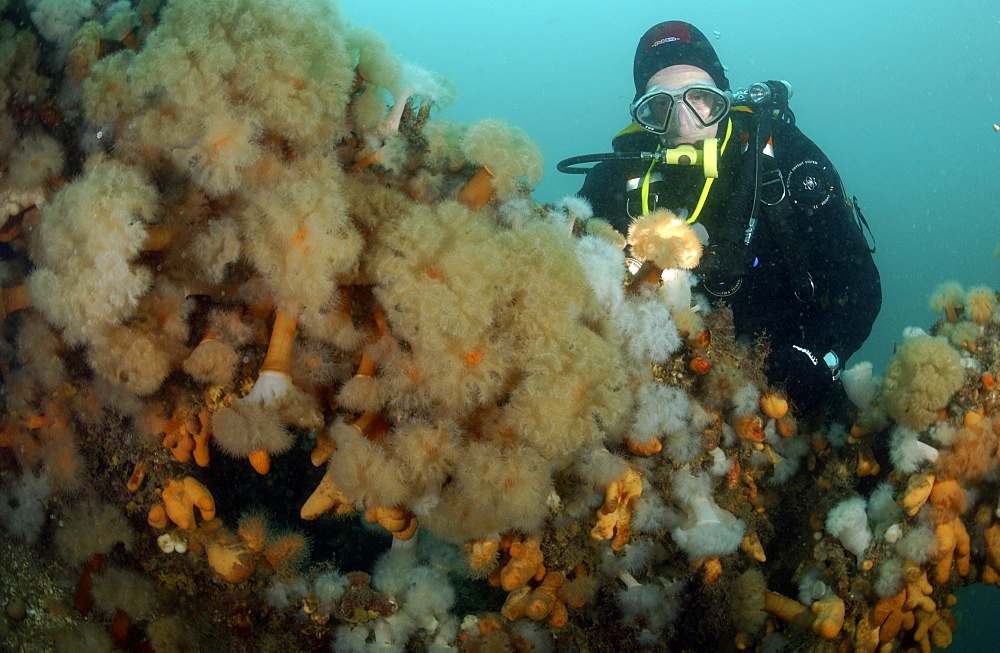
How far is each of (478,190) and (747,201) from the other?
3427 mm

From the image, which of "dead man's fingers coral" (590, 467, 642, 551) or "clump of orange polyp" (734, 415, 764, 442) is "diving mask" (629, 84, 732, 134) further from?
"dead man's fingers coral" (590, 467, 642, 551)

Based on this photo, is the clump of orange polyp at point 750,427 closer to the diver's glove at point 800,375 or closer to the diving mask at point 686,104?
the diver's glove at point 800,375

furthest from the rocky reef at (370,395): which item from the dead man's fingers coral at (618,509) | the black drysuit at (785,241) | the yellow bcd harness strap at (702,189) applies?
the yellow bcd harness strap at (702,189)

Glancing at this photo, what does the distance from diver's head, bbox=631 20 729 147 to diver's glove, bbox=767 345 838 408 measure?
2792 mm

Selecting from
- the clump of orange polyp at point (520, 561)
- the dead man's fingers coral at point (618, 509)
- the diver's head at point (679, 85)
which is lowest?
the clump of orange polyp at point (520, 561)

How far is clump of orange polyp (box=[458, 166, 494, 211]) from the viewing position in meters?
2.62

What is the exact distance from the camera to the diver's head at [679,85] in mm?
5180

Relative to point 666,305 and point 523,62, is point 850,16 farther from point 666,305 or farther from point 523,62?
point 666,305

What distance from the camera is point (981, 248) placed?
233 ft

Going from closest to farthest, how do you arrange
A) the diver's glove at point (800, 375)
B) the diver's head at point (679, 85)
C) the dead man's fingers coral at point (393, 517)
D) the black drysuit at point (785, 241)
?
the dead man's fingers coral at point (393, 517), the diver's glove at point (800, 375), the black drysuit at point (785, 241), the diver's head at point (679, 85)

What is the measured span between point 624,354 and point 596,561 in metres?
1.32

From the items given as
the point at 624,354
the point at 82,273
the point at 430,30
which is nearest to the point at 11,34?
the point at 82,273

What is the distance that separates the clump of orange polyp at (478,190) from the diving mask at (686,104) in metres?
3.46

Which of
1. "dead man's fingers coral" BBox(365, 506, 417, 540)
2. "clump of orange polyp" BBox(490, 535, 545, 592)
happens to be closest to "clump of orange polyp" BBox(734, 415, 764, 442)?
"clump of orange polyp" BBox(490, 535, 545, 592)
